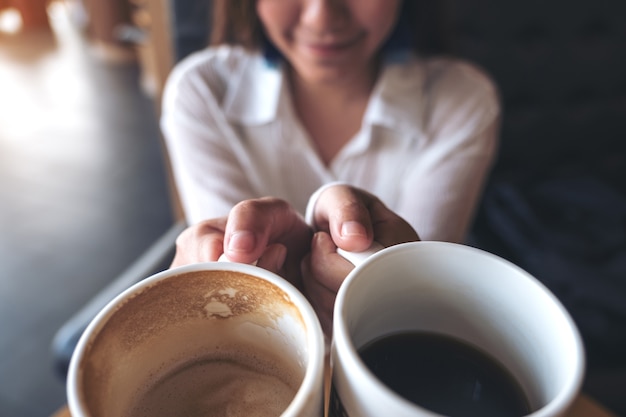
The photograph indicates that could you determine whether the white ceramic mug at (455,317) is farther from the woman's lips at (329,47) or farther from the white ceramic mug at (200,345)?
the woman's lips at (329,47)

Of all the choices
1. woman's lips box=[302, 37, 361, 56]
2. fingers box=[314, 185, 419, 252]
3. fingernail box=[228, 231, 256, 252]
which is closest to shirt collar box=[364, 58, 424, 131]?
woman's lips box=[302, 37, 361, 56]

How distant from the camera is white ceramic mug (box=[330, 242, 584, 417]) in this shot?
0.82 ft

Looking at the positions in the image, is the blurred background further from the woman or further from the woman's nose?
the woman's nose

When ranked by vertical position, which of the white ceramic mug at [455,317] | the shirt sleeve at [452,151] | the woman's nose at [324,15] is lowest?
the shirt sleeve at [452,151]

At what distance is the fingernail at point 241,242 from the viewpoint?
1.05ft

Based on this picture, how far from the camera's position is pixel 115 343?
281 millimetres

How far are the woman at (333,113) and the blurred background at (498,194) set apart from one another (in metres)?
0.19

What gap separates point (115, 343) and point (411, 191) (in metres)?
0.56

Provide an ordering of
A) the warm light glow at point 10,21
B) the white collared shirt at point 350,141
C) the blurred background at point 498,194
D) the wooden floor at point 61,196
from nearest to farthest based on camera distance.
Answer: the white collared shirt at point 350,141 < the blurred background at point 498,194 < the wooden floor at point 61,196 < the warm light glow at point 10,21

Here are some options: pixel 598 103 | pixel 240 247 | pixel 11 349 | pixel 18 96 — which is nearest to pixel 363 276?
pixel 240 247

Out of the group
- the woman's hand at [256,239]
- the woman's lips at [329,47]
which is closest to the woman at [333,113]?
the woman's lips at [329,47]

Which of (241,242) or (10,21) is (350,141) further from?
(10,21)

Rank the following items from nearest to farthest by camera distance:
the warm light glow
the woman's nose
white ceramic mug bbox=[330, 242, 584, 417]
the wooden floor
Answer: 1. white ceramic mug bbox=[330, 242, 584, 417]
2. the woman's nose
3. the wooden floor
4. the warm light glow

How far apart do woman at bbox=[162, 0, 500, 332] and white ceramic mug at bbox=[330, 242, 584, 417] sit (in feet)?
1.18
